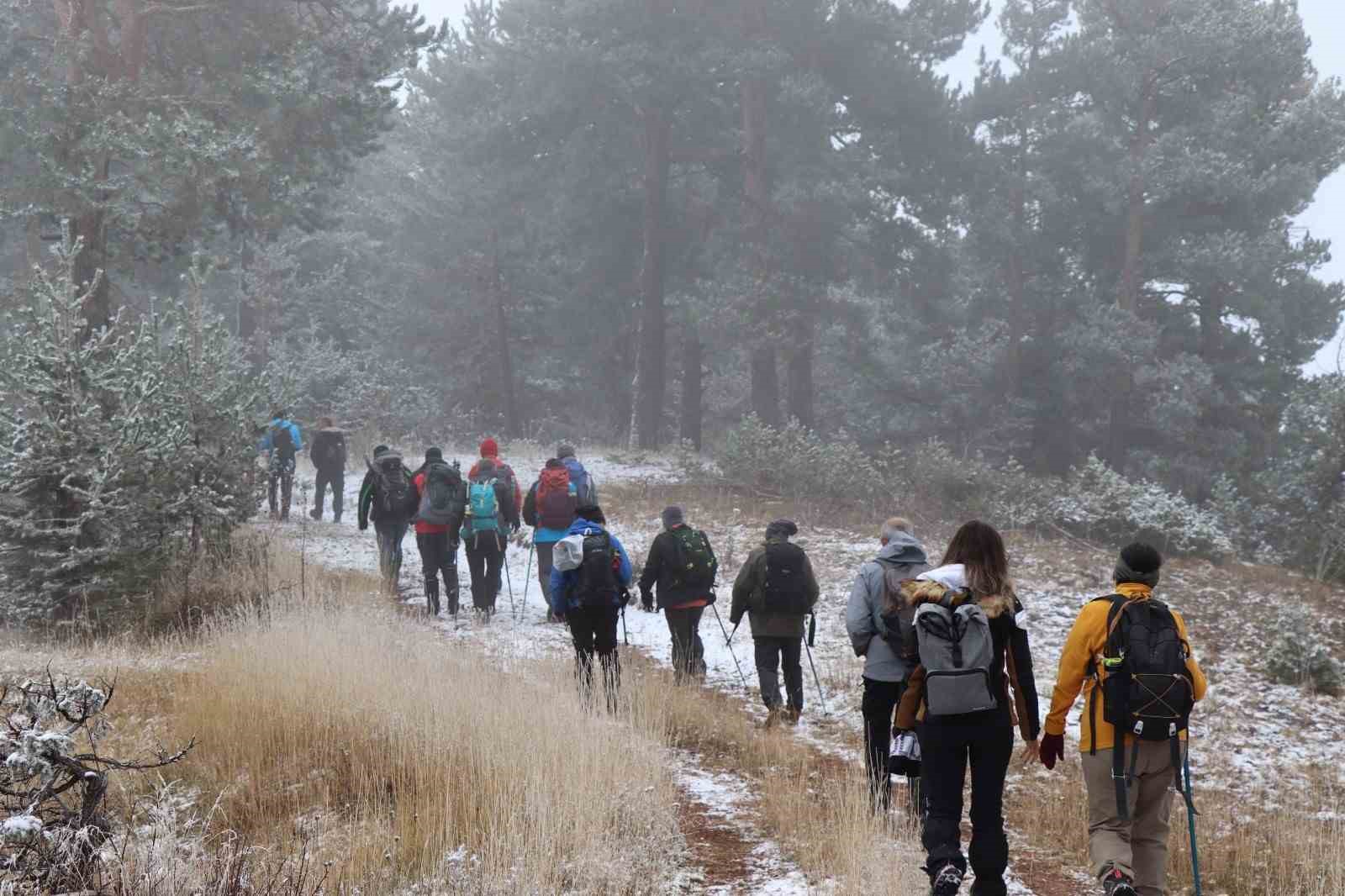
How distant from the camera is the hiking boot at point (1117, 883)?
17.1ft

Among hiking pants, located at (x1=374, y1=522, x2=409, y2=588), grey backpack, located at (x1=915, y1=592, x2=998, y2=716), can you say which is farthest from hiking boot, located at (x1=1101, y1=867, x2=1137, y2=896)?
hiking pants, located at (x1=374, y1=522, x2=409, y2=588)

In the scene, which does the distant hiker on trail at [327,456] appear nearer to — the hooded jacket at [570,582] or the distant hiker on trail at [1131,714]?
the hooded jacket at [570,582]

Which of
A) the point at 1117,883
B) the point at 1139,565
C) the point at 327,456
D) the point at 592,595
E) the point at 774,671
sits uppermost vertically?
the point at 327,456

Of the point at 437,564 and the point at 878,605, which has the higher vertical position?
the point at 878,605

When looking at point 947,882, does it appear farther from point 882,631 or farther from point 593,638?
point 593,638

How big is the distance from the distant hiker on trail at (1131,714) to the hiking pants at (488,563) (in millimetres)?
8354

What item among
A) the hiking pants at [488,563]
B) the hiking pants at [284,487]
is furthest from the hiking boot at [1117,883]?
the hiking pants at [284,487]

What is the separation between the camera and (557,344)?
37.7m

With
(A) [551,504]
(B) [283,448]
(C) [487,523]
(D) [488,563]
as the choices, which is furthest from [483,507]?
(B) [283,448]

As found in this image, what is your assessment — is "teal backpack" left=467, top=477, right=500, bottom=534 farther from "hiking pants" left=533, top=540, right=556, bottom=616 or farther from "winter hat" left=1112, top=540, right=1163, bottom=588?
"winter hat" left=1112, top=540, right=1163, bottom=588

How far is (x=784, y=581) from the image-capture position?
9.36 m

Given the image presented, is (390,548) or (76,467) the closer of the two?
(76,467)

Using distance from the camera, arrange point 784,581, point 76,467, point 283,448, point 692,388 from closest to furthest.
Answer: point 784,581 < point 76,467 < point 283,448 < point 692,388

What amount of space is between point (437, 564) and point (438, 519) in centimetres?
63
